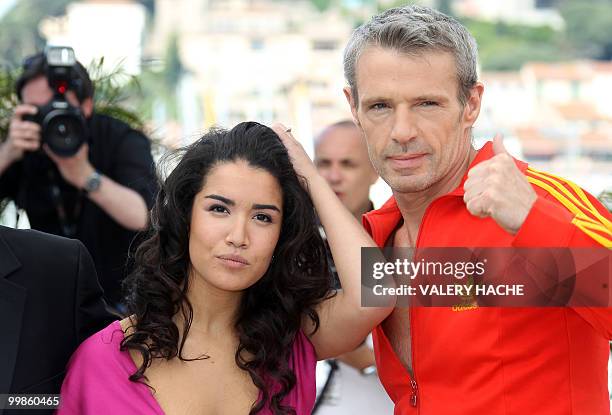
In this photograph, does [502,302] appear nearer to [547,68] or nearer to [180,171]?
[180,171]

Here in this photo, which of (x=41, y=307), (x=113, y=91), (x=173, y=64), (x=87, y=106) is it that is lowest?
(x=41, y=307)

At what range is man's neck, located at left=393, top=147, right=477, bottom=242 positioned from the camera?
222 cm

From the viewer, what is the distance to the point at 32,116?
3.40 m

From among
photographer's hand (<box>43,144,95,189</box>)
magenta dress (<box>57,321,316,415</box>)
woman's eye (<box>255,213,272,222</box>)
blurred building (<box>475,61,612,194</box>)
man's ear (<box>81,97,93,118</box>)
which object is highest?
blurred building (<box>475,61,612,194</box>)

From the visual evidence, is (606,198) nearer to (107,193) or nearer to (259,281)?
(259,281)

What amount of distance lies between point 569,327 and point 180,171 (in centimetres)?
93

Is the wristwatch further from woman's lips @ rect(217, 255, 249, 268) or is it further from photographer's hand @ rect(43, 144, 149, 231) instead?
woman's lips @ rect(217, 255, 249, 268)

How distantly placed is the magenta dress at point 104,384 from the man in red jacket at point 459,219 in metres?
0.39

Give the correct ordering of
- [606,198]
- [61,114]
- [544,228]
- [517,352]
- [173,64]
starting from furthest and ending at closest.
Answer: [173,64] < [61,114] < [606,198] < [517,352] < [544,228]

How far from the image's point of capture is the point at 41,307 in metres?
2.09

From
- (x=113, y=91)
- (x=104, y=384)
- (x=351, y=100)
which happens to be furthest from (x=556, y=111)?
(x=104, y=384)

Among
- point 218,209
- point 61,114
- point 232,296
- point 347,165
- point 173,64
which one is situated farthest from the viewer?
point 173,64

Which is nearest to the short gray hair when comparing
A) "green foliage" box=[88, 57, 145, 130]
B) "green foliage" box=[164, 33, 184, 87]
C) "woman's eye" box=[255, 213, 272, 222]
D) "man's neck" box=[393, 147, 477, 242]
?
"man's neck" box=[393, 147, 477, 242]

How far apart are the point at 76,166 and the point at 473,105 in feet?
5.37
